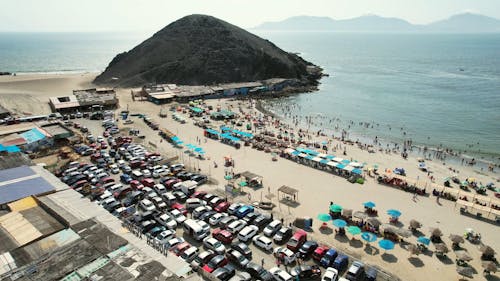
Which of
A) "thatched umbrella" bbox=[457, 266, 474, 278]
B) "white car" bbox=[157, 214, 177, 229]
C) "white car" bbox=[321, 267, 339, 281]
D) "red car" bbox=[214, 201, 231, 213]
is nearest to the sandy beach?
"thatched umbrella" bbox=[457, 266, 474, 278]

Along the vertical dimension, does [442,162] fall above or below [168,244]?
below

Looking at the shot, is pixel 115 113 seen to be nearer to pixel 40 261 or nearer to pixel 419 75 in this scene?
pixel 40 261

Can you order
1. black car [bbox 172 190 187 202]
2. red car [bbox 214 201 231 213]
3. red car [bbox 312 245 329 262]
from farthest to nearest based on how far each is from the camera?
black car [bbox 172 190 187 202]
red car [bbox 214 201 231 213]
red car [bbox 312 245 329 262]

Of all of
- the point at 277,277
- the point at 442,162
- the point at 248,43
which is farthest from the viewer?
the point at 248,43

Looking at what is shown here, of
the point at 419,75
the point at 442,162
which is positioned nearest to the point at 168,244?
the point at 442,162

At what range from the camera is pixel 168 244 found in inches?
889

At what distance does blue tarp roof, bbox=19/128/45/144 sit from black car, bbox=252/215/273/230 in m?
31.1

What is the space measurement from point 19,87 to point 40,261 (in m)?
88.6

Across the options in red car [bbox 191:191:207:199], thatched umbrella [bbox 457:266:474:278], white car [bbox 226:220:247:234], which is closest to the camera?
thatched umbrella [bbox 457:266:474:278]

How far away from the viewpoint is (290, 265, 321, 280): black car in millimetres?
19859

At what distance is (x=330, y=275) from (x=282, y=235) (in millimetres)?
5075

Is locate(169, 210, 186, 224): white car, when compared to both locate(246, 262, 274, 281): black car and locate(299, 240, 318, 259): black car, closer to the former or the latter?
locate(246, 262, 274, 281): black car

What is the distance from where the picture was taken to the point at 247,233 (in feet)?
78.2

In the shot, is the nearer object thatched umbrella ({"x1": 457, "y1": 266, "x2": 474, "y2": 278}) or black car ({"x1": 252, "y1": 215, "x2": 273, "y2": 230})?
thatched umbrella ({"x1": 457, "y1": 266, "x2": 474, "y2": 278})
